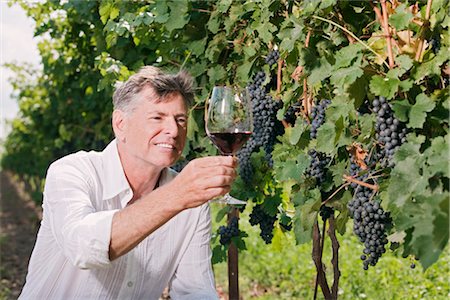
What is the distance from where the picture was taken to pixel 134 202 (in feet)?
9.40

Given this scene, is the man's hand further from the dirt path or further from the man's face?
the dirt path

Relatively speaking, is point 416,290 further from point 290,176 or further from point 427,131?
point 427,131

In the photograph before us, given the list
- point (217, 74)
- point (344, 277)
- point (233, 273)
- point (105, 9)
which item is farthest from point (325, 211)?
point (344, 277)

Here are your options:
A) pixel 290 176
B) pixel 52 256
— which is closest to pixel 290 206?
pixel 290 176

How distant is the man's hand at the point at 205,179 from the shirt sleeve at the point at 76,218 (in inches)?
12.6

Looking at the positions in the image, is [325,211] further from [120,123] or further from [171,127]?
[120,123]

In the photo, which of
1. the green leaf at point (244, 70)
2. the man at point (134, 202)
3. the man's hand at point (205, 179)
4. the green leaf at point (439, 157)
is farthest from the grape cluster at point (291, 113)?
the green leaf at point (439, 157)

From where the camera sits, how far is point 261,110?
3377 millimetres

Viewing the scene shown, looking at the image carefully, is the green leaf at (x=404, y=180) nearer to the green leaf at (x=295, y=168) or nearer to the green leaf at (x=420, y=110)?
the green leaf at (x=420, y=110)

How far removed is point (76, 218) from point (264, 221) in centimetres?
158

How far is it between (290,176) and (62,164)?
880 mm

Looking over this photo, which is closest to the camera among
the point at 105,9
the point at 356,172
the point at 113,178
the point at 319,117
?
the point at 356,172

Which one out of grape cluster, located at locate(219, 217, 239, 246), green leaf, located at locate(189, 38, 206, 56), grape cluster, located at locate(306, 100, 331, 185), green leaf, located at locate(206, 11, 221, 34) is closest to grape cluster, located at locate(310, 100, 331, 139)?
grape cluster, located at locate(306, 100, 331, 185)

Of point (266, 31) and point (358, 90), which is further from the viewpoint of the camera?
point (266, 31)
